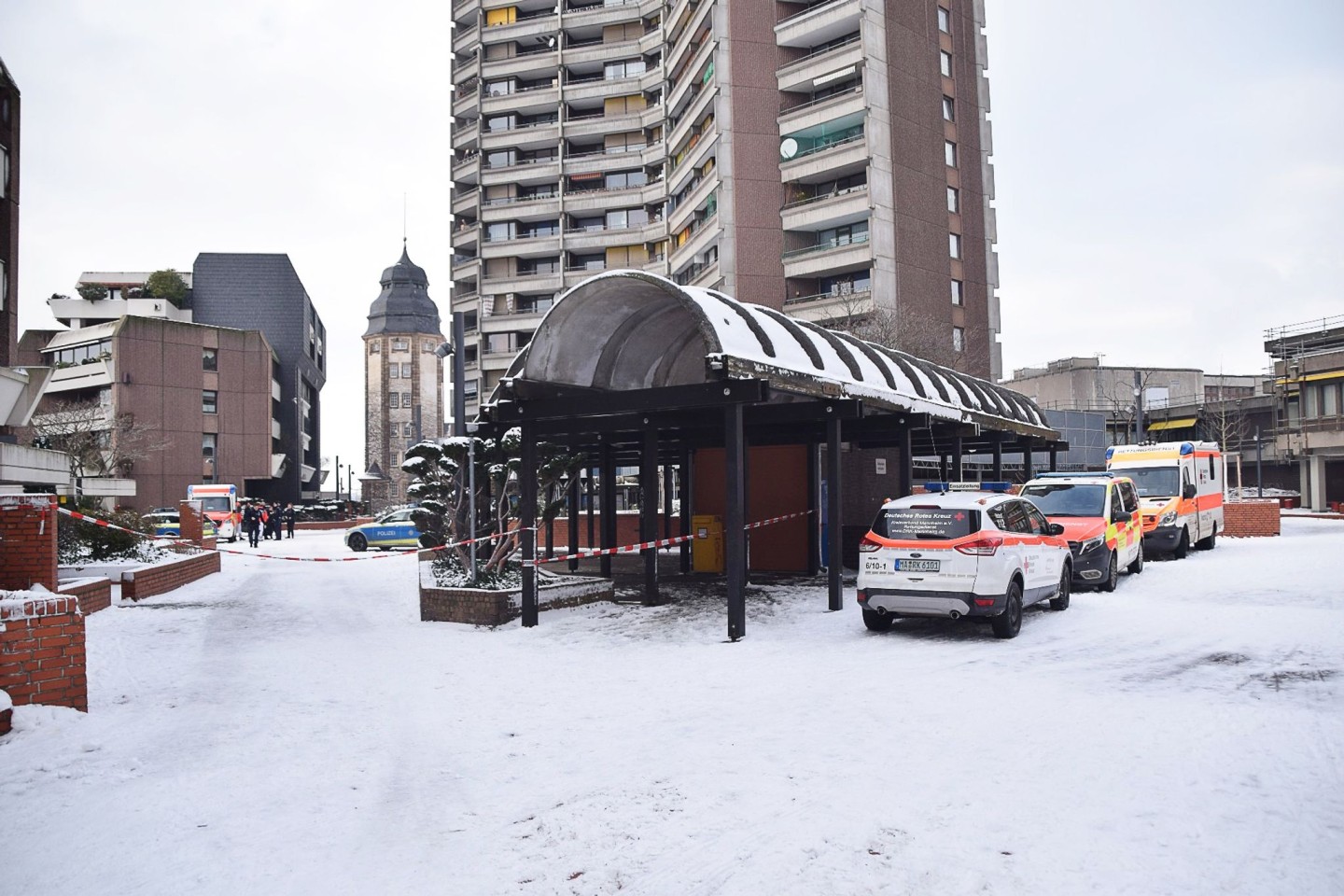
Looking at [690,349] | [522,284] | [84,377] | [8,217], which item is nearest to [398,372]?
[522,284]

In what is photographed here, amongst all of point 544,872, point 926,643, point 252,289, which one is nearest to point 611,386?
point 926,643

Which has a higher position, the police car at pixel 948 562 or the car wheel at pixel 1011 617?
the police car at pixel 948 562

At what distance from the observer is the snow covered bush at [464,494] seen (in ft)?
55.3

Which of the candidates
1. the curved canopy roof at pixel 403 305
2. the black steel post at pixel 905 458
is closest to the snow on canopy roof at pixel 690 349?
the black steel post at pixel 905 458

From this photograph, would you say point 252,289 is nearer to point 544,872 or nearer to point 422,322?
point 422,322

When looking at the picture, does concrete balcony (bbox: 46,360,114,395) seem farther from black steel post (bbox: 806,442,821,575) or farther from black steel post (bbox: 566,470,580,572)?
black steel post (bbox: 806,442,821,575)

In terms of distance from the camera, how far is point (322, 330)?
100000 mm

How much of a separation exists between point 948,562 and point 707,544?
Result: 9.18 metres

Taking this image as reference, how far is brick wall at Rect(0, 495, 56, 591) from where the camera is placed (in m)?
12.9

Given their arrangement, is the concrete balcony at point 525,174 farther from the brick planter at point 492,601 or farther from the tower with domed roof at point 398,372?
the brick planter at point 492,601

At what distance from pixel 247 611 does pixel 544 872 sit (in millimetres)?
12586

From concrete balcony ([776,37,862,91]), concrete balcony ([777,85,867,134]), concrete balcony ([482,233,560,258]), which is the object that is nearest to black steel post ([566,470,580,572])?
concrete balcony ([777,85,867,134])

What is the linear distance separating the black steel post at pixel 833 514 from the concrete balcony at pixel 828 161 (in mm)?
36020

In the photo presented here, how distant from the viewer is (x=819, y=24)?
1969 inches
